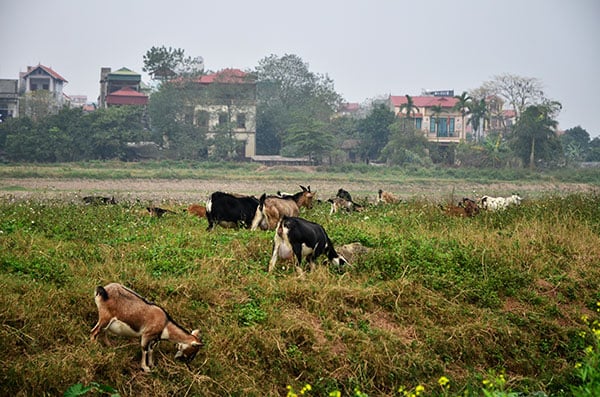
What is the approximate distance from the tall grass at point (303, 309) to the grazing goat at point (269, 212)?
1.07m

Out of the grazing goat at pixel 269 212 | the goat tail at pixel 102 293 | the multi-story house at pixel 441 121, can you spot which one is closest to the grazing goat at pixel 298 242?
the grazing goat at pixel 269 212

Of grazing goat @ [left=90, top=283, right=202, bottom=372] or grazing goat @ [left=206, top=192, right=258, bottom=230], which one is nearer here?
grazing goat @ [left=90, top=283, right=202, bottom=372]

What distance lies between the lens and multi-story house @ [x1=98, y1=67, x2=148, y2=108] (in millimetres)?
63281

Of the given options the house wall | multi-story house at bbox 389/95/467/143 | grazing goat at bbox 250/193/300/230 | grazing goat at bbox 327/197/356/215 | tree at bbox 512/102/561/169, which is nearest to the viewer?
grazing goat at bbox 250/193/300/230

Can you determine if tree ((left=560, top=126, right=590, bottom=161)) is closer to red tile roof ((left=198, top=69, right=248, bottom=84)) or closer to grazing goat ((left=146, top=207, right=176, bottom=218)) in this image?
red tile roof ((left=198, top=69, right=248, bottom=84))

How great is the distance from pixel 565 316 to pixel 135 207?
1208 centimetres

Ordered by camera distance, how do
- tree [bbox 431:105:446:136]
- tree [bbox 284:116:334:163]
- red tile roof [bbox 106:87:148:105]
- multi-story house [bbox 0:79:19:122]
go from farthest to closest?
tree [bbox 431:105:446:136] → multi-story house [bbox 0:79:19:122] → red tile roof [bbox 106:87:148:105] → tree [bbox 284:116:334:163]

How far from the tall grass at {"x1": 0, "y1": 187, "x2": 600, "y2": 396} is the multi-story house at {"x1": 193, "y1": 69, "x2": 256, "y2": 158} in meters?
44.0

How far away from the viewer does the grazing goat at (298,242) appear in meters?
11.8

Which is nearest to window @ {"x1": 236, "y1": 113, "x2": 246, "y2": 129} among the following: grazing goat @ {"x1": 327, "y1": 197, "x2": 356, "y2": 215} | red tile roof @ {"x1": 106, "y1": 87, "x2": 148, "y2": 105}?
red tile roof @ {"x1": 106, "y1": 87, "x2": 148, "y2": 105}

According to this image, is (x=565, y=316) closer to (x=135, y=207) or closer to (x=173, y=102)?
(x=135, y=207)

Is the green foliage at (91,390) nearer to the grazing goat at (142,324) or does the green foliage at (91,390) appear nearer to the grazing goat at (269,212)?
the grazing goat at (142,324)

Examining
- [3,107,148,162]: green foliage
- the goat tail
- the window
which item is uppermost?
the window

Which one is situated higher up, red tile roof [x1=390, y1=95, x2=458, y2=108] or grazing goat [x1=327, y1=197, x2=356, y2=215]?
red tile roof [x1=390, y1=95, x2=458, y2=108]
